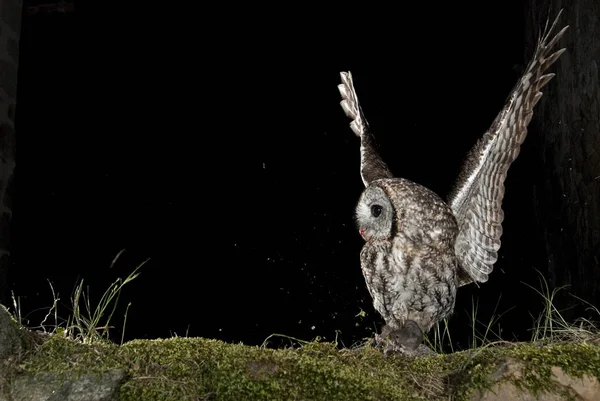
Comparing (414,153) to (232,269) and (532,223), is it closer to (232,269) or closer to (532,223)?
(532,223)

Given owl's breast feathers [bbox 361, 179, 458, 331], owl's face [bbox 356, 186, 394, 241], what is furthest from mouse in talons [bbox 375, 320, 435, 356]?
owl's face [bbox 356, 186, 394, 241]

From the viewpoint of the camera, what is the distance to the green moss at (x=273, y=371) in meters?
1.61

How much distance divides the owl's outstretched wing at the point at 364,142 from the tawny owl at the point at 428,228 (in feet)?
1.57

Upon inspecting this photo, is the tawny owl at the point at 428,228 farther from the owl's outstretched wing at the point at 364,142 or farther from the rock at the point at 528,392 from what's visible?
the rock at the point at 528,392

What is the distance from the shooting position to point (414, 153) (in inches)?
214

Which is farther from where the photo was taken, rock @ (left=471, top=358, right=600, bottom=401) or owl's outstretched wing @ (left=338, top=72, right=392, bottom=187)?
owl's outstretched wing @ (left=338, top=72, right=392, bottom=187)

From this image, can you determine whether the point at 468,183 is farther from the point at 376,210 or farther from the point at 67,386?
the point at 67,386

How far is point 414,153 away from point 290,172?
3.45 ft

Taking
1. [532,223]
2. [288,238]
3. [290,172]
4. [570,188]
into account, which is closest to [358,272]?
[288,238]

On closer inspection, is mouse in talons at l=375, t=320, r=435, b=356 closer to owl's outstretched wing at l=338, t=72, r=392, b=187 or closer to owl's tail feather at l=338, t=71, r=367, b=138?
owl's outstretched wing at l=338, t=72, r=392, b=187

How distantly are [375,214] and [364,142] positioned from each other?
35.4 inches

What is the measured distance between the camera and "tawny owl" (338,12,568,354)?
2602 millimetres

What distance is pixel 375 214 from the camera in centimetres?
269

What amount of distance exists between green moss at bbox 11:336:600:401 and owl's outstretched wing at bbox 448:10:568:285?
1.11 m
